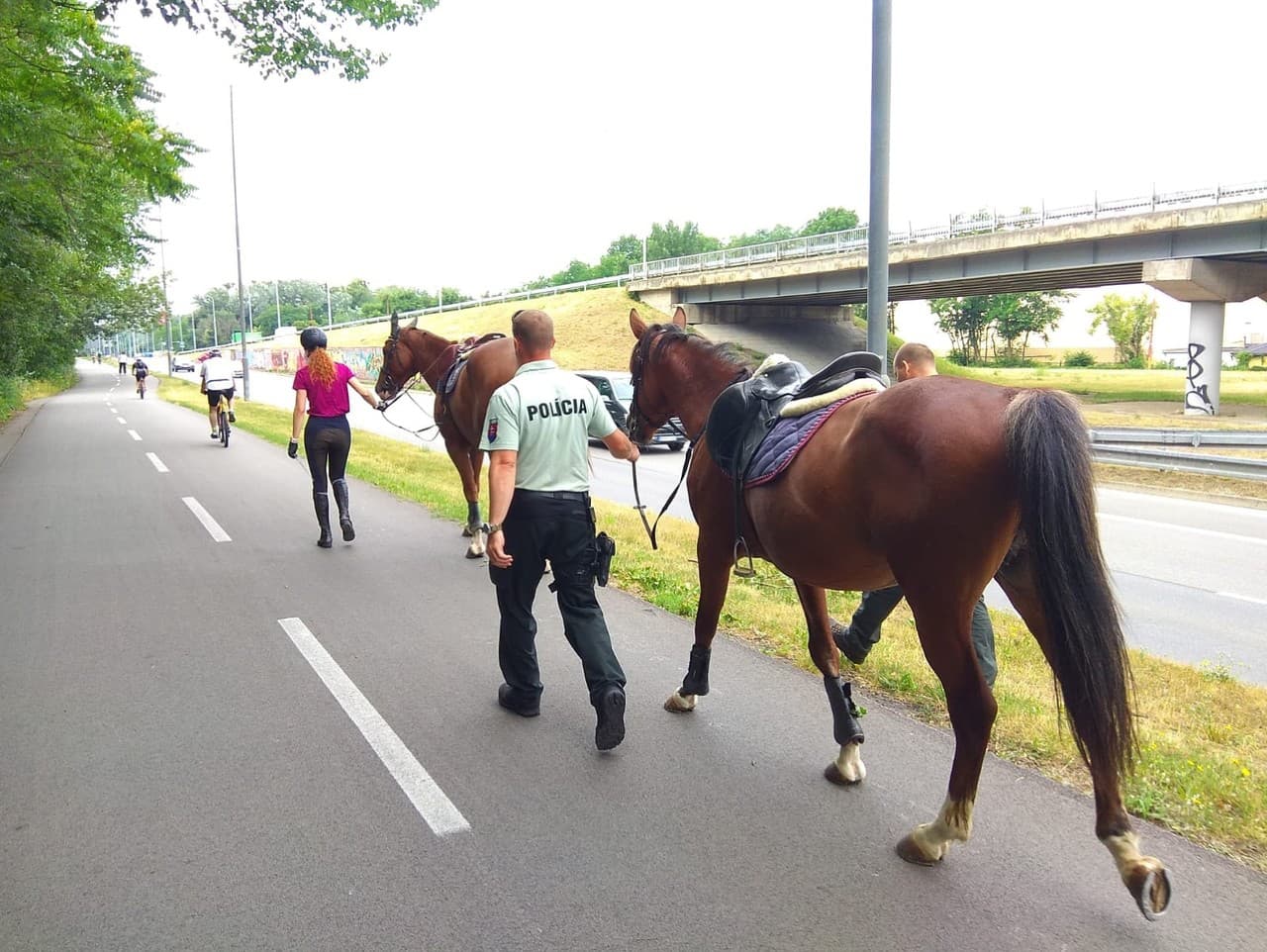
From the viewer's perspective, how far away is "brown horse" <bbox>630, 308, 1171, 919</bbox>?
3.03 m

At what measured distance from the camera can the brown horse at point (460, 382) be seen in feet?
27.9

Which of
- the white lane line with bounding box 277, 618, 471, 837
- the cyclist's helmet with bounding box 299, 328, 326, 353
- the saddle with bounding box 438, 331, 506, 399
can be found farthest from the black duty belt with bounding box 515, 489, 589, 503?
the cyclist's helmet with bounding box 299, 328, 326, 353

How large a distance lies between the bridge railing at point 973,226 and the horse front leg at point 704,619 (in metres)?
13.2

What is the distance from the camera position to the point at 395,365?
10070mm

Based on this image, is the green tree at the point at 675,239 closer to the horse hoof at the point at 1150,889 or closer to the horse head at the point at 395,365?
the horse head at the point at 395,365

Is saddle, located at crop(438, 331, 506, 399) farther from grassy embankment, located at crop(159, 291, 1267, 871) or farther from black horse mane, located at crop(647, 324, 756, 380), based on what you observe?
black horse mane, located at crop(647, 324, 756, 380)

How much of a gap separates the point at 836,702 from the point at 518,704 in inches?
66.1

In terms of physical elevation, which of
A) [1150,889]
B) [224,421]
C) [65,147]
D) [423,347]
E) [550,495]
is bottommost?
[1150,889]

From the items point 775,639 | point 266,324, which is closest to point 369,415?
point 775,639

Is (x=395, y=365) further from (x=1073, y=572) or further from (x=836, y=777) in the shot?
(x=1073, y=572)

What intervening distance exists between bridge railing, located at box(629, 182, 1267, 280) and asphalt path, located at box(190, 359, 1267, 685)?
21.9ft

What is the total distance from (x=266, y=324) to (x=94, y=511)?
133509 mm

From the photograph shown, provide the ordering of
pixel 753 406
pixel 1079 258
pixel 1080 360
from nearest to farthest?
pixel 753 406
pixel 1079 258
pixel 1080 360

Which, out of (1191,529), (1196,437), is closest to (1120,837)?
(1191,529)
